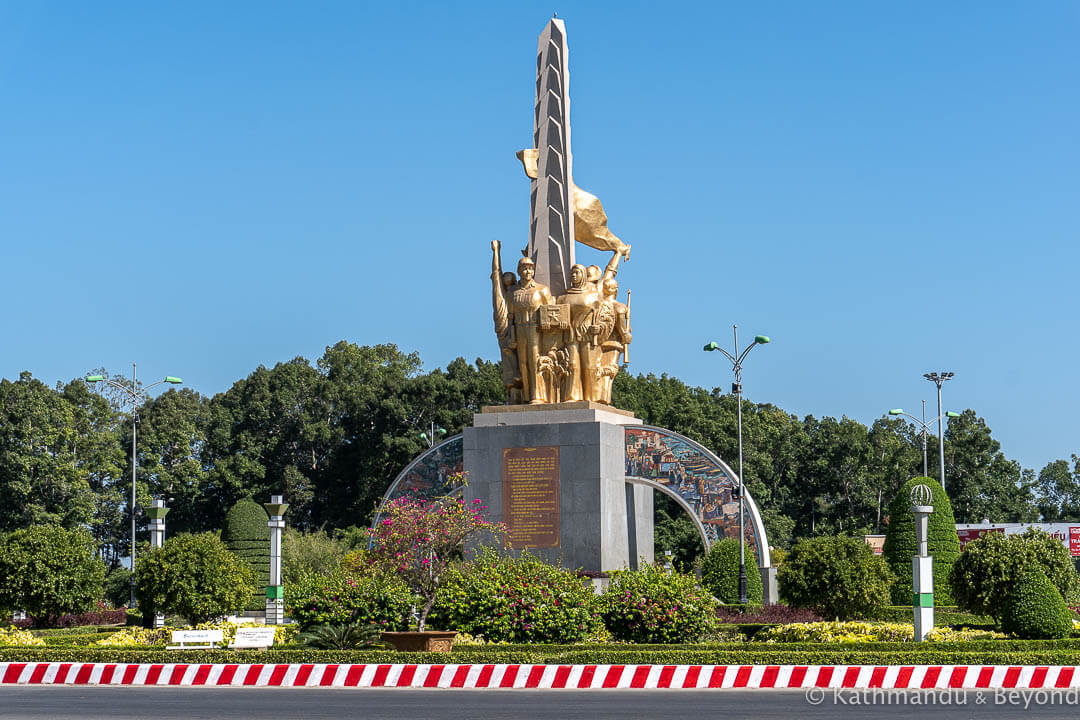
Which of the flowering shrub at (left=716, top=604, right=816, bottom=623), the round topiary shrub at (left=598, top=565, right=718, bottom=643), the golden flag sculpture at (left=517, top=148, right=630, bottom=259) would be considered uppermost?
the golden flag sculpture at (left=517, top=148, right=630, bottom=259)

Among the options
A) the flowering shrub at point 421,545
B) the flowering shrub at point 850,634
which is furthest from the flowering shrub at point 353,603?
the flowering shrub at point 850,634

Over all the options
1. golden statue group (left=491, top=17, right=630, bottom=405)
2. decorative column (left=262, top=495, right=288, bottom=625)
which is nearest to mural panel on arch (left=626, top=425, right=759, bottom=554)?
golden statue group (left=491, top=17, right=630, bottom=405)

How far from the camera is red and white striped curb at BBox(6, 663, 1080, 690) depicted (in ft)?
59.9

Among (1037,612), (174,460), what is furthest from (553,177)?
(174,460)

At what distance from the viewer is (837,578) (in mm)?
29344

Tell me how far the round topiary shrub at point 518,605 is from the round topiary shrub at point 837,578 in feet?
26.4

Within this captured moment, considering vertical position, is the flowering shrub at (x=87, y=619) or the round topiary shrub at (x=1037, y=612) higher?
the round topiary shrub at (x=1037, y=612)

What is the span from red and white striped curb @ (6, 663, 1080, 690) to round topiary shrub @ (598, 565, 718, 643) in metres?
3.78

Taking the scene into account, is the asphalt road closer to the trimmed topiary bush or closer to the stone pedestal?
the stone pedestal

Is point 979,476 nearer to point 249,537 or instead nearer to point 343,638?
point 249,537

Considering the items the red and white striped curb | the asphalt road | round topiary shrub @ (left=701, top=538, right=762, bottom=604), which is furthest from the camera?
round topiary shrub @ (left=701, top=538, right=762, bottom=604)

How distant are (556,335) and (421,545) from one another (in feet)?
23.6

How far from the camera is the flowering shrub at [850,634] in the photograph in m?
23.6

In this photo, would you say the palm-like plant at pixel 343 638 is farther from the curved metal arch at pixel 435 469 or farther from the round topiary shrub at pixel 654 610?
the curved metal arch at pixel 435 469
